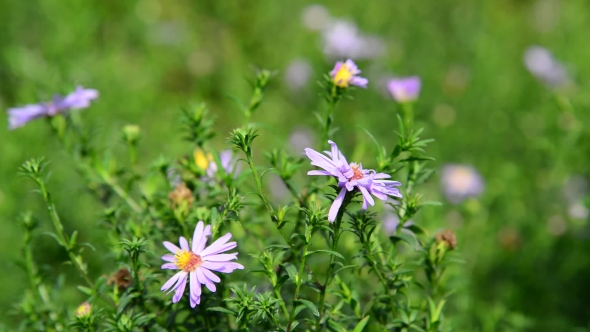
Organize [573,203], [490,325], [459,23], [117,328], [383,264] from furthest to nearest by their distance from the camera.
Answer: [459,23], [573,203], [490,325], [383,264], [117,328]

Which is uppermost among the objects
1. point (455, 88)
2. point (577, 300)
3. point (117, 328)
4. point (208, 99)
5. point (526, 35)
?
point (526, 35)

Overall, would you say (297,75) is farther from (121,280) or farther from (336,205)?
(336,205)

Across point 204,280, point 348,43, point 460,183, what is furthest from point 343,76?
point 348,43

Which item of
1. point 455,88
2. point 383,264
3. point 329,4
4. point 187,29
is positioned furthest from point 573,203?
point 187,29

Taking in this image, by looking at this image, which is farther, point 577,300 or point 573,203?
point 573,203

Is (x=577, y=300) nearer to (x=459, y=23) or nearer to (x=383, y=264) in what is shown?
(x=383, y=264)

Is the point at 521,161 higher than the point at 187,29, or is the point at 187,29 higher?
the point at 187,29
